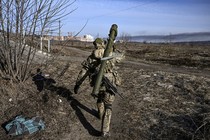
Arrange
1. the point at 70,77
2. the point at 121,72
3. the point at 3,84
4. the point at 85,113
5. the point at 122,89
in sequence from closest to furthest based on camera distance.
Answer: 1. the point at 85,113
2. the point at 3,84
3. the point at 122,89
4. the point at 70,77
5. the point at 121,72

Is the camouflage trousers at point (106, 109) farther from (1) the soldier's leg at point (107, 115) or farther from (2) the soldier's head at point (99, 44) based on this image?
(2) the soldier's head at point (99, 44)

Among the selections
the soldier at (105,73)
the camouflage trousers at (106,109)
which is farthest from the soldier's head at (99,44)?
the camouflage trousers at (106,109)

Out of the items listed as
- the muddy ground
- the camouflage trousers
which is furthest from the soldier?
the muddy ground

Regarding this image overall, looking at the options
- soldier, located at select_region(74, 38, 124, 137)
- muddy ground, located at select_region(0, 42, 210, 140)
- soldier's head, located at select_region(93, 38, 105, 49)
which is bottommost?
muddy ground, located at select_region(0, 42, 210, 140)

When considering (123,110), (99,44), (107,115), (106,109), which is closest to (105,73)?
(99,44)

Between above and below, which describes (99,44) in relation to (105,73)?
above

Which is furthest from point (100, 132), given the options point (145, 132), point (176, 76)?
point (176, 76)

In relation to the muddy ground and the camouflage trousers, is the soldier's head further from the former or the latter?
the muddy ground

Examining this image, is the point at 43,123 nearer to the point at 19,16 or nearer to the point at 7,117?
the point at 7,117

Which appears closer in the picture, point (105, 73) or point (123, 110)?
point (105, 73)

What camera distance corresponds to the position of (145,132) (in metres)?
6.37

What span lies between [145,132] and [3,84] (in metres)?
3.96

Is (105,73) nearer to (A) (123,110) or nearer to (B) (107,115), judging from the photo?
(B) (107,115)

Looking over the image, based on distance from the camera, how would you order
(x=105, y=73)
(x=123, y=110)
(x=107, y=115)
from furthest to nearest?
(x=123, y=110) → (x=105, y=73) → (x=107, y=115)
